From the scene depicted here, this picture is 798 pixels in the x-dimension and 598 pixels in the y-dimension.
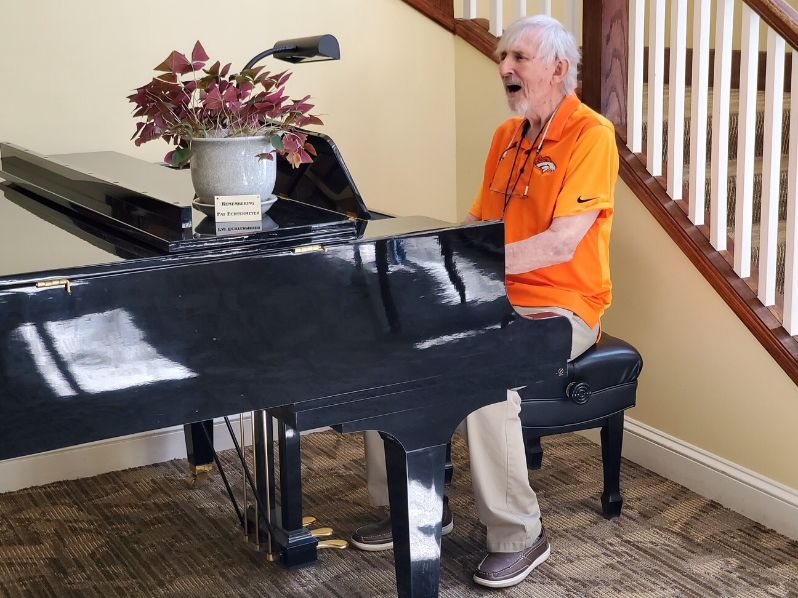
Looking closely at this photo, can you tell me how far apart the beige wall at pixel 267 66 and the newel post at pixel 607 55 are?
2.28ft

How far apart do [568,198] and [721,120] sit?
55 centimetres

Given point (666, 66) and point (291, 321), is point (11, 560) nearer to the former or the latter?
point (291, 321)

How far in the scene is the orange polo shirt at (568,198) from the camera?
262 cm

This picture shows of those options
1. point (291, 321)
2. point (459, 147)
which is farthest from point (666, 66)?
point (291, 321)

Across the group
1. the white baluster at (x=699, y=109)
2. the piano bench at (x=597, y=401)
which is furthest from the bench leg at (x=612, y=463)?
the white baluster at (x=699, y=109)

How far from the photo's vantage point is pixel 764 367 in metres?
2.79

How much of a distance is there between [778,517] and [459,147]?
5.55ft

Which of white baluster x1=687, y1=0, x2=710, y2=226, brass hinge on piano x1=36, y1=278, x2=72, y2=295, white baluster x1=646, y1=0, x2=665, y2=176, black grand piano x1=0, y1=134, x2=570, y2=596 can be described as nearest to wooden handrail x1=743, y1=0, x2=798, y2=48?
white baluster x1=687, y1=0, x2=710, y2=226

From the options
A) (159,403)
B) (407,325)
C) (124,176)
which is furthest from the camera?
(124,176)

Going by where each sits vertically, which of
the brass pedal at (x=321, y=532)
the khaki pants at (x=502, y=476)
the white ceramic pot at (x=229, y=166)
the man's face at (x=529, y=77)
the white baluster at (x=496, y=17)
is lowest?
the brass pedal at (x=321, y=532)

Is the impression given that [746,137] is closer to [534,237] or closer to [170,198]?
[534,237]

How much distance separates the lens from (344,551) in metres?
2.75

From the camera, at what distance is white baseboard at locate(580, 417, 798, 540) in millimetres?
2789

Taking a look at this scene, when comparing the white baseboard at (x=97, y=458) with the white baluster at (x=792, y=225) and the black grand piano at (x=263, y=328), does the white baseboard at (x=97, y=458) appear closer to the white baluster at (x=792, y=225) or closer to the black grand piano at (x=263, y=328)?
the black grand piano at (x=263, y=328)
